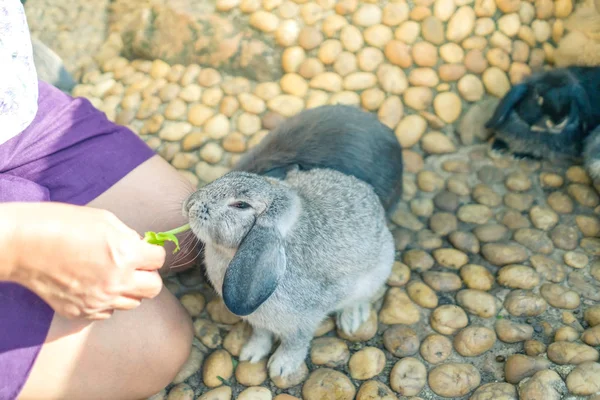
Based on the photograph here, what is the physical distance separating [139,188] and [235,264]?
102cm

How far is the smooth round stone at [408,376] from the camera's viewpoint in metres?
2.25

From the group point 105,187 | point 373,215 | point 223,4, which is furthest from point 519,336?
point 223,4

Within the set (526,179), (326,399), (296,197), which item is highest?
(296,197)

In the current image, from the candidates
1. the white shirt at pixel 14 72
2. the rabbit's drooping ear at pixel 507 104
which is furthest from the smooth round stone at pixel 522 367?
the white shirt at pixel 14 72

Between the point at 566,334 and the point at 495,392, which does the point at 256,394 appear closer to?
the point at 495,392

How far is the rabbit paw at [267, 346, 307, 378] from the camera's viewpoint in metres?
2.36

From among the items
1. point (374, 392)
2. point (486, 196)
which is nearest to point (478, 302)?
point (374, 392)

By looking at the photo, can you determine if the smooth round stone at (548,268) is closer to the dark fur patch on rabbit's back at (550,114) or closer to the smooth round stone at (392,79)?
the dark fur patch on rabbit's back at (550,114)

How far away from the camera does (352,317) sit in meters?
2.51

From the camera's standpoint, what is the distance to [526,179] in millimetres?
3191

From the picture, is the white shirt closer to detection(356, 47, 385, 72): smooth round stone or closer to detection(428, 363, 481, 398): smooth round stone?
Result: detection(428, 363, 481, 398): smooth round stone

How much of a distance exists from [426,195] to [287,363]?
1.29 m

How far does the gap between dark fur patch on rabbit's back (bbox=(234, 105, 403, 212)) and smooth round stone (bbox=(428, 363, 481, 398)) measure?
2.87 feet

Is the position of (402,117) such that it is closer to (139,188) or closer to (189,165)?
(189,165)
